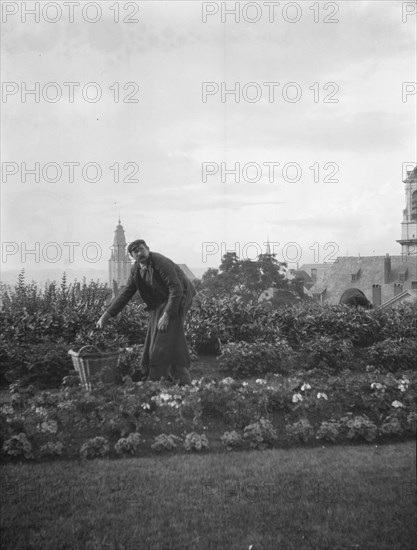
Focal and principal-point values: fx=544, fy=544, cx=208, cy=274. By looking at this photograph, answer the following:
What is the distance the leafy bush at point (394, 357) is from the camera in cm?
1132

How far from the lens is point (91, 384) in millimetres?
8016

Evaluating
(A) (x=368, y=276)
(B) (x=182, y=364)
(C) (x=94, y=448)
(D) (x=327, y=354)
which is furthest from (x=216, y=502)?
(A) (x=368, y=276)

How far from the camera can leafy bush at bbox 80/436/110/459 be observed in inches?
221

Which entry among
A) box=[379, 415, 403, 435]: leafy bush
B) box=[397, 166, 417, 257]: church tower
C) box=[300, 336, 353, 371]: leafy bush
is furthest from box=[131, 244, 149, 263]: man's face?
box=[397, 166, 417, 257]: church tower

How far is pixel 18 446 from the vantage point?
5.64m

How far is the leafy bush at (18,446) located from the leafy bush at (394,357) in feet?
25.1

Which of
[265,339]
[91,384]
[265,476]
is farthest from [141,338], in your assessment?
[265,476]

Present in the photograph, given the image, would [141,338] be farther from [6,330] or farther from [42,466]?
[42,466]

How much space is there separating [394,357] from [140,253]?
250 inches

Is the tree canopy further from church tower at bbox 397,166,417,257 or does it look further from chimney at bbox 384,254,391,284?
church tower at bbox 397,166,417,257

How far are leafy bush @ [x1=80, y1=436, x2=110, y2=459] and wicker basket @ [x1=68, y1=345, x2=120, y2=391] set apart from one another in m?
2.28

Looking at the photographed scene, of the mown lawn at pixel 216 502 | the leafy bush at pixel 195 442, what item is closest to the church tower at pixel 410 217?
the leafy bush at pixel 195 442

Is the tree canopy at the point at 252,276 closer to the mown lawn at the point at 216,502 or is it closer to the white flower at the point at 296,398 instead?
the white flower at the point at 296,398

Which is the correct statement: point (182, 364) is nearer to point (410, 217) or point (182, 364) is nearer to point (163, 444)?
point (163, 444)
